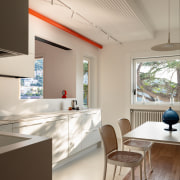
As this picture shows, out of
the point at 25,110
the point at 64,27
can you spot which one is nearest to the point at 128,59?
the point at 64,27

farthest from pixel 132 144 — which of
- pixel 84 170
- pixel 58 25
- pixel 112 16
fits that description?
pixel 58 25

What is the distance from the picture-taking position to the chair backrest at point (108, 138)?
2566 mm

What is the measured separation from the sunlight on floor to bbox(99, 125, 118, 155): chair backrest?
0.63 metres

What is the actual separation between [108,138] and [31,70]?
152cm

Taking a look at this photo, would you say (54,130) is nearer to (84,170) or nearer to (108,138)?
(84,170)

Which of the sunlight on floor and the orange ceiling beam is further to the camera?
the orange ceiling beam

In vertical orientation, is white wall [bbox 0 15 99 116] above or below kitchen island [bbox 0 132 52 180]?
above

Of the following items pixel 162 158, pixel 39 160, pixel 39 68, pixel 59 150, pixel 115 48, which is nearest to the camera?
pixel 39 160

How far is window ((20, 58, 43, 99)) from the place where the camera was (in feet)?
15.5

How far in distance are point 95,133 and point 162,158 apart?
4.74 feet

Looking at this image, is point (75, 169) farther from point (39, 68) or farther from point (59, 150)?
point (39, 68)

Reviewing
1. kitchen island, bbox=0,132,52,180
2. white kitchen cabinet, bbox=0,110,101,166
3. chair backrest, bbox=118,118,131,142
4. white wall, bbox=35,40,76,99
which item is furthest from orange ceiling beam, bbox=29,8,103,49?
kitchen island, bbox=0,132,52,180

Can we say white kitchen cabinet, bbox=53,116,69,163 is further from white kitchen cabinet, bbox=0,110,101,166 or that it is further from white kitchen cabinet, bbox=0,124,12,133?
white kitchen cabinet, bbox=0,124,12,133

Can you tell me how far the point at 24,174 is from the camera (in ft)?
4.00
